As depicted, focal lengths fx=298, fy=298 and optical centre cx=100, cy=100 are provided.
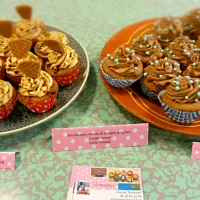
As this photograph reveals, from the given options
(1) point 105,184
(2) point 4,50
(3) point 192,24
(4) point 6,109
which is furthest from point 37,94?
(3) point 192,24

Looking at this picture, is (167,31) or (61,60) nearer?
(61,60)

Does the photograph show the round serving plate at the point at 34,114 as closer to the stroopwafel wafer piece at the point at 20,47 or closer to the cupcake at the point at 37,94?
the cupcake at the point at 37,94

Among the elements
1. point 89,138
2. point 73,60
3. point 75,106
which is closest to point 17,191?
point 89,138

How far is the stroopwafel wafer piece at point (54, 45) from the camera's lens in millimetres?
1365

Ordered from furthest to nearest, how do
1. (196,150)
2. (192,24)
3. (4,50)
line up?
(192,24)
(4,50)
(196,150)

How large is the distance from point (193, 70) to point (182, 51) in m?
0.13

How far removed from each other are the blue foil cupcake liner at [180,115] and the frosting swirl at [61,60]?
0.44 meters

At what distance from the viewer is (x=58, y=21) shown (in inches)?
79.2

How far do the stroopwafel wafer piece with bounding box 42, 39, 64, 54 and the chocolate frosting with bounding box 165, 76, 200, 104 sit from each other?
0.53 metres

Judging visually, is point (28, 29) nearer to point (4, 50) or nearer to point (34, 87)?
point (4, 50)

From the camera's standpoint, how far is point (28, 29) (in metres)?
1.51

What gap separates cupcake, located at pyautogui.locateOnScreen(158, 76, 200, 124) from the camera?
3.79 ft

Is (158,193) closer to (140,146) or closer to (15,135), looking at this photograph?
(140,146)

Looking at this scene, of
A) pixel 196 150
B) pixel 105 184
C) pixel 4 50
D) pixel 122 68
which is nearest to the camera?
pixel 105 184
